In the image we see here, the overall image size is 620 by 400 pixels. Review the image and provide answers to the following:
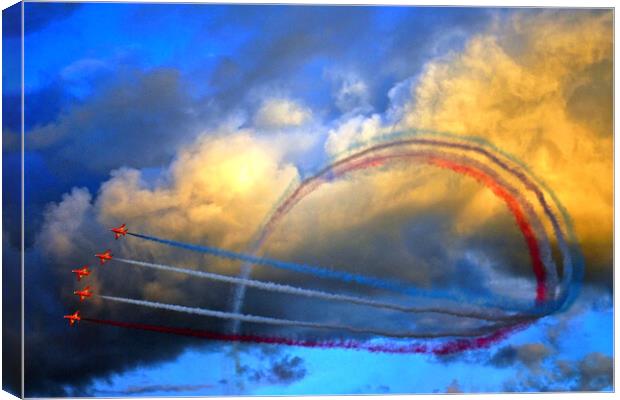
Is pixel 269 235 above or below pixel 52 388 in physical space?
above

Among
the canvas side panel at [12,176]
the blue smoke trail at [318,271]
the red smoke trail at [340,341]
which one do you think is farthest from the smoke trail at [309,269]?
the canvas side panel at [12,176]

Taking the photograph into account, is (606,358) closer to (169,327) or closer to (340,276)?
(340,276)

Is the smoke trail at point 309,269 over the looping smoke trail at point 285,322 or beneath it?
over

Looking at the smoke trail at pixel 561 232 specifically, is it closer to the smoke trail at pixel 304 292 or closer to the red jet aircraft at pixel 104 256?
the smoke trail at pixel 304 292

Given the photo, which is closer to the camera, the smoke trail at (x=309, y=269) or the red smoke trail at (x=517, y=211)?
the smoke trail at (x=309, y=269)

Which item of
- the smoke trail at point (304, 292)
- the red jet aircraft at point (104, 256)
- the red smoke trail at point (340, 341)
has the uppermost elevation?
the red jet aircraft at point (104, 256)

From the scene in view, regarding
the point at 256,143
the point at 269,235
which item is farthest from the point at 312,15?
the point at 269,235

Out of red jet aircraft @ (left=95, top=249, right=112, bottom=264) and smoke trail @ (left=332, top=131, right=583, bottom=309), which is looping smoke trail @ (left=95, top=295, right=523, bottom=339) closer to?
red jet aircraft @ (left=95, top=249, right=112, bottom=264)
